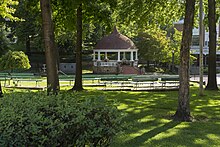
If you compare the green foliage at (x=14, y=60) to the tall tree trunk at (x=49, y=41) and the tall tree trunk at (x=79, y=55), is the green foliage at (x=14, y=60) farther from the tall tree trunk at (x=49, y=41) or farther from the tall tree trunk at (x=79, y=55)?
the tall tree trunk at (x=49, y=41)

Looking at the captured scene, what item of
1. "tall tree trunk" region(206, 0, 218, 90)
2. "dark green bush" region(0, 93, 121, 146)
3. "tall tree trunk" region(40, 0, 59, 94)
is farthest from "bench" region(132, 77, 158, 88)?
"dark green bush" region(0, 93, 121, 146)

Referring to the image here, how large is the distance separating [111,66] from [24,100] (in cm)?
3728

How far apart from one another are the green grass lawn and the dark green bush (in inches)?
16.0

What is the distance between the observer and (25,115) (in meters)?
4.62

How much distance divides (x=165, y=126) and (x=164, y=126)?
31mm

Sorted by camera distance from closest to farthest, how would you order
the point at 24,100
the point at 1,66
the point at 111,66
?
the point at 24,100
the point at 1,66
the point at 111,66

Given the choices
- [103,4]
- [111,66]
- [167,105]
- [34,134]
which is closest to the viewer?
[34,134]

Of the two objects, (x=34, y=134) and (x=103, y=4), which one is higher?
(x=103, y=4)

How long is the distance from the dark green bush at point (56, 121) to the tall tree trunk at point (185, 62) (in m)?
5.87

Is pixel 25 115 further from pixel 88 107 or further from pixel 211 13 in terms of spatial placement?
pixel 211 13

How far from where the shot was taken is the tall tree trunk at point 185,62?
10.6m

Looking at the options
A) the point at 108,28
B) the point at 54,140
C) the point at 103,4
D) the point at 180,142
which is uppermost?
the point at 103,4

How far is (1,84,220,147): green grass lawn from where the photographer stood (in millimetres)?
7695

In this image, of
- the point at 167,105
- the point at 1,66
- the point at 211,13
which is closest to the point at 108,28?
the point at 211,13
